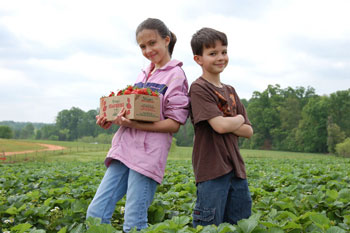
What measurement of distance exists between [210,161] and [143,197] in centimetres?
52

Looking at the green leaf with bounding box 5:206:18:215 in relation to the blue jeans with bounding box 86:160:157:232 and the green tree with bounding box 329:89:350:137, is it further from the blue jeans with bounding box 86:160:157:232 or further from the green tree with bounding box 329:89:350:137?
the green tree with bounding box 329:89:350:137

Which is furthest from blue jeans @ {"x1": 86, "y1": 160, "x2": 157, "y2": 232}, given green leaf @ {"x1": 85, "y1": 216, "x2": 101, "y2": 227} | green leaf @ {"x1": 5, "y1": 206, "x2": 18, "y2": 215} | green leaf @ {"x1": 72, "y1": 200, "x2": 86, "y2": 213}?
green leaf @ {"x1": 5, "y1": 206, "x2": 18, "y2": 215}

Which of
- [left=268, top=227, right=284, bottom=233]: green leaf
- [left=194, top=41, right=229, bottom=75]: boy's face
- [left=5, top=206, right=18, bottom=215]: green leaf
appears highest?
[left=194, top=41, right=229, bottom=75]: boy's face

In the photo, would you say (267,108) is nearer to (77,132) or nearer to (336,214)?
(77,132)

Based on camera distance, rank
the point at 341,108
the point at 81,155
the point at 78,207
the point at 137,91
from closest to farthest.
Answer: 1. the point at 137,91
2. the point at 78,207
3. the point at 81,155
4. the point at 341,108

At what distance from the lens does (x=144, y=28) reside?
2.41 meters

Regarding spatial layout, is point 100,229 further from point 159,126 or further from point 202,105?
point 202,105

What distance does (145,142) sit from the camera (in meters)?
2.31

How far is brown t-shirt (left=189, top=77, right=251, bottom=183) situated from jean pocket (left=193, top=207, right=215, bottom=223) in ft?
0.65

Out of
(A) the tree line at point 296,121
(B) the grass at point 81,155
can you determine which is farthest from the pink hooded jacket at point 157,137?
(A) the tree line at point 296,121

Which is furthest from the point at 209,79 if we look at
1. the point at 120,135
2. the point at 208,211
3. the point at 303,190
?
the point at 303,190

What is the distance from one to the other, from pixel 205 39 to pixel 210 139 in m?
0.70

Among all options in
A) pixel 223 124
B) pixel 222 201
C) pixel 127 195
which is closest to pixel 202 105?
pixel 223 124

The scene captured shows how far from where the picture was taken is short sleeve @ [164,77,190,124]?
2.33 meters
